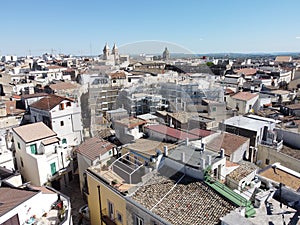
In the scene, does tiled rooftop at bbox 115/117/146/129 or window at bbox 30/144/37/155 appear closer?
tiled rooftop at bbox 115/117/146/129

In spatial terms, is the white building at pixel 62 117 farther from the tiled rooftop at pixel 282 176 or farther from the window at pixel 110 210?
the tiled rooftop at pixel 282 176

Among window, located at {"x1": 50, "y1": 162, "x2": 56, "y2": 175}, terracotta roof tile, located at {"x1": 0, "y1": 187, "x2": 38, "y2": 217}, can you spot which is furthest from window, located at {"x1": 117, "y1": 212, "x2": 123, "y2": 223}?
window, located at {"x1": 50, "y1": 162, "x2": 56, "y2": 175}

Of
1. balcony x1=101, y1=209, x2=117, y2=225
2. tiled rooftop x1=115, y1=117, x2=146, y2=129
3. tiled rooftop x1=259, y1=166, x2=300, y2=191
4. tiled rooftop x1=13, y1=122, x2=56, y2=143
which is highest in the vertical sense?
tiled rooftop x1=115, y1=117, x2=146, y2=129

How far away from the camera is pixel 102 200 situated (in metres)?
7.34

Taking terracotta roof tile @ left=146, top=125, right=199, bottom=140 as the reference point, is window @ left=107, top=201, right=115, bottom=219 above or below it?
below

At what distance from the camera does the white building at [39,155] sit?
35.4ft

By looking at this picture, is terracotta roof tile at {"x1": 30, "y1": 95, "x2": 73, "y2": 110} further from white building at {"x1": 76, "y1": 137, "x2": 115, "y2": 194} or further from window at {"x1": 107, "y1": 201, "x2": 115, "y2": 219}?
window at {"x1": 107, "y1": 201, "x2": 115, "y2": 219}

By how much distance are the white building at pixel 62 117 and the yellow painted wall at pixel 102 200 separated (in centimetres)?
637

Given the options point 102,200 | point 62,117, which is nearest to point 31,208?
point 102,200

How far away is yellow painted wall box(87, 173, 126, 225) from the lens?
659 centimetres

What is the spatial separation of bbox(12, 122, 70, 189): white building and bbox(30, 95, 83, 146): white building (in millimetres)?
1359

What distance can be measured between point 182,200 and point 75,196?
6948 millimetres

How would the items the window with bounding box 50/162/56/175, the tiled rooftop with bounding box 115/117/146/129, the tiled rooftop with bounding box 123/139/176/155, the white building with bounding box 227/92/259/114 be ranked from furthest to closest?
1. the white building with bounding box 227/92/259/114
2. the window with bounding box 50/162/56/175
3. the tiled rooftop with bounding box 123/139/176/155
4. the tiled rooftop with bounding box 115/117/146/129

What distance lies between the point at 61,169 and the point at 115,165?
5.01m
